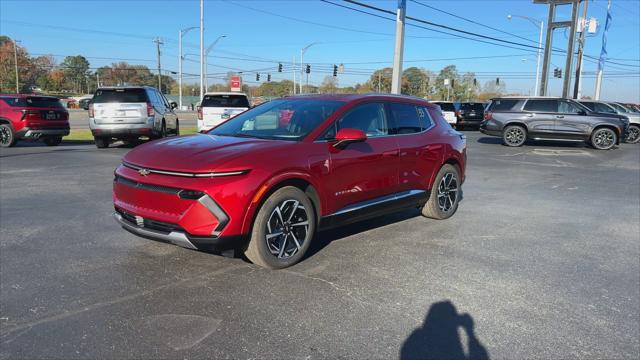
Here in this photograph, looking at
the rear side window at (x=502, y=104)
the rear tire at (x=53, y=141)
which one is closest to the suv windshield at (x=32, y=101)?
the rear tire at (x=53, y=141)

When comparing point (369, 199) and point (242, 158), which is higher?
point (242, 158)

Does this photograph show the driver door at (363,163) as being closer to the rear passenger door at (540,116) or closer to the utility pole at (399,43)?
the utility pole at (399,43)

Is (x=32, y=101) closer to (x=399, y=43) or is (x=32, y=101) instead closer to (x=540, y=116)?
(x=399, y=43)

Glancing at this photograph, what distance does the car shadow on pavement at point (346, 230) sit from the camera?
5.17m

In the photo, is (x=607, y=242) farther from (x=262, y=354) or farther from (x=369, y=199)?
(x=262, y=354)

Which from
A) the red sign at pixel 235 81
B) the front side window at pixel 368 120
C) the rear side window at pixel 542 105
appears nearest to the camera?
the front side window at pixel 368 120

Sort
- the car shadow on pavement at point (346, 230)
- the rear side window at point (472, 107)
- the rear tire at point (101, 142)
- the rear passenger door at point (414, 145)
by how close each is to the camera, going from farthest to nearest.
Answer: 1. the rear side window at point (472, 107)
2. the rear tire at point (101, 142)
3. the rear passenger door at point (414, 145)
4. the car shadow on pavement at point (346, 230)

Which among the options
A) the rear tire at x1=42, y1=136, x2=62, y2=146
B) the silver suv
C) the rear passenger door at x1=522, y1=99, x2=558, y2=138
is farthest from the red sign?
the rear passenger door at x1=522, y1=99, x2=558, y2=138

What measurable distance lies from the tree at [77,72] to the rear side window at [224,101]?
11621 centimetres

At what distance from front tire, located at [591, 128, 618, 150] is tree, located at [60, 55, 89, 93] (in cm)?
12215

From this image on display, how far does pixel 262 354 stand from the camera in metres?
2.96

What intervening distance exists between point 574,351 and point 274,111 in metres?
3.74

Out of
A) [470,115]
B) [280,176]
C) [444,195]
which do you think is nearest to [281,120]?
[280,176]

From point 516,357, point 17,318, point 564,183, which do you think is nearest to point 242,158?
point 17,318
